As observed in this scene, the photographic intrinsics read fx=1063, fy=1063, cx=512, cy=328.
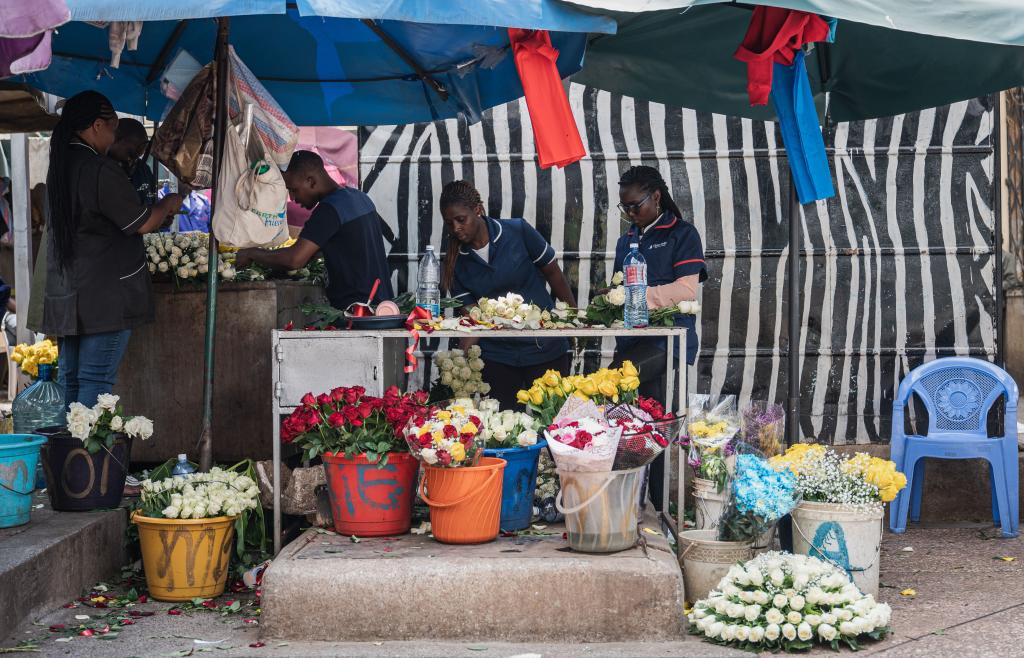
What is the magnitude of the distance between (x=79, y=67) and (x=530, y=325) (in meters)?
3.33

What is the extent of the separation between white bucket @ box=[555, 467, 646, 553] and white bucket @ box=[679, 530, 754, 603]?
0.35 m

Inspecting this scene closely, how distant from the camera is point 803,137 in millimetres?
5836

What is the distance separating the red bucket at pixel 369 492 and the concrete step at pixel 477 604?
555 millimetres

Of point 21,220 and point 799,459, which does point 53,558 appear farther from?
point 21,220

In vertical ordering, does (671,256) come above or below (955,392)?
above

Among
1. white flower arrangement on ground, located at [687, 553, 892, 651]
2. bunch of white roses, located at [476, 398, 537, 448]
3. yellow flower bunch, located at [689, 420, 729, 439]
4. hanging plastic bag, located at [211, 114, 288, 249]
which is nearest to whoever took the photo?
white flower arrangement on ground, located at [687, 553, 892, 651]

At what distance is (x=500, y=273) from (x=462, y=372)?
0.73 meters

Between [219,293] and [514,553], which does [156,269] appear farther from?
[514,553]

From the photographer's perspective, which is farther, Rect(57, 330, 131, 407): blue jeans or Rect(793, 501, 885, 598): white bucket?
Rect(57, 330, 131, 407): blue jeans

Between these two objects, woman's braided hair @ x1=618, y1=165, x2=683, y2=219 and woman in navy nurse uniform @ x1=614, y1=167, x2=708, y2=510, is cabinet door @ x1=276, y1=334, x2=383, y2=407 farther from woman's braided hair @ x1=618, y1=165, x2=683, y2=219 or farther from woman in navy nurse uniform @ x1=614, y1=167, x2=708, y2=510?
woman's braided hair @ x1=618, y1=165, x2=683, y2=219

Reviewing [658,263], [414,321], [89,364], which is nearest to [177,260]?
[89,364]

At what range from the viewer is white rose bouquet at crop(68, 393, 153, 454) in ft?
17.5

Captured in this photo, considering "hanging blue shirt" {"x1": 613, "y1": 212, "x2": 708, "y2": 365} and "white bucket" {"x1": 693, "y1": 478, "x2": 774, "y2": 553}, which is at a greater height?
"hanging blue shirt" {"x1": 613, "y1": 212, "x2": 708, "y2": 365}

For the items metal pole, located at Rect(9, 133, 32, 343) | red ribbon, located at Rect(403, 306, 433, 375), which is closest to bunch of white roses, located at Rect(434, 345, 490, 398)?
red ribbon, located at Rect(403, 306, 433, 375)
